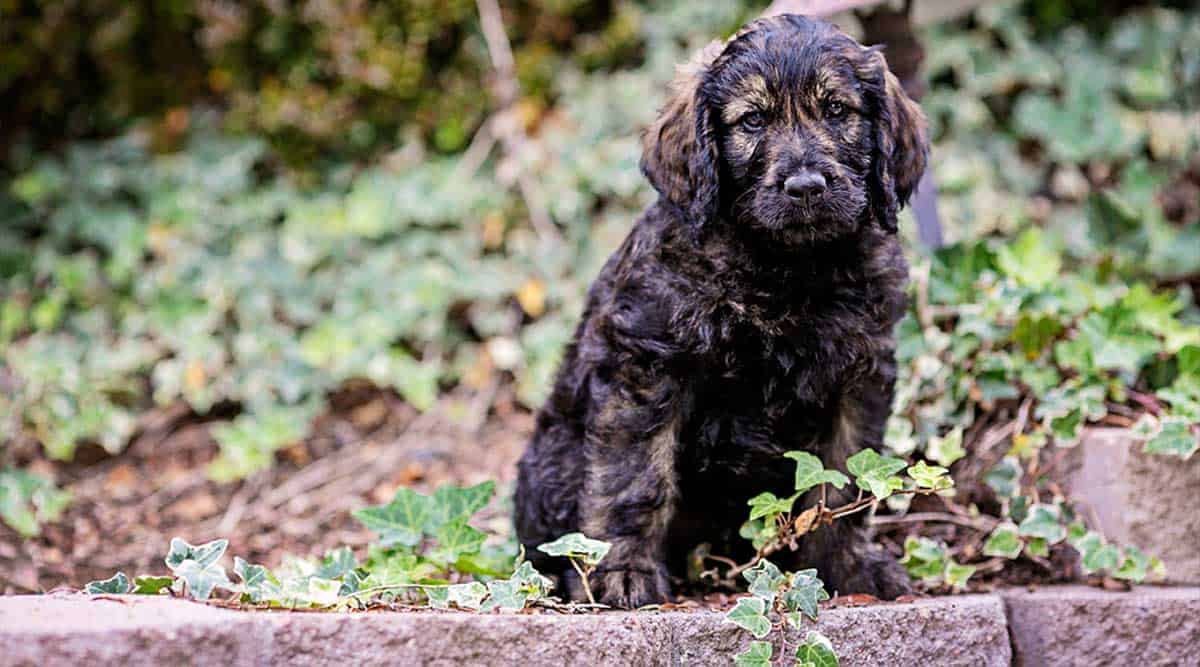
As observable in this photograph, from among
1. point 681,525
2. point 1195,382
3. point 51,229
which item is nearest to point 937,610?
point 681,525

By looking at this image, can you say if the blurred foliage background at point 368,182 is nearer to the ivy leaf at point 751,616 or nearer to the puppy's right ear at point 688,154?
the puppy's right ear at point 688,154

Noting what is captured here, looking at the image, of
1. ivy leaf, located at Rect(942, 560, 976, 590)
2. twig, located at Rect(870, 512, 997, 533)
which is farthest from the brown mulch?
ivy leaf, located at Rect(942, 560, 976, 590)

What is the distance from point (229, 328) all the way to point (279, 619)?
467cm

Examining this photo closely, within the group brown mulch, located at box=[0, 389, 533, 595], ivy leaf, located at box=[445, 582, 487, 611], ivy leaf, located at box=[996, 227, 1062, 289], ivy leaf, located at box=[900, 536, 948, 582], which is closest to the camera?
ivy leaf, located at box=[445, 582, 487, 611]

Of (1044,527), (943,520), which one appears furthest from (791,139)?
(943,520)

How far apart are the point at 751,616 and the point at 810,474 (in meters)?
0.37

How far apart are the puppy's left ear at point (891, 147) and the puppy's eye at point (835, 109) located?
11cm

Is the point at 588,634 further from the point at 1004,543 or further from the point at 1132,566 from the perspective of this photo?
the point at 1132,566

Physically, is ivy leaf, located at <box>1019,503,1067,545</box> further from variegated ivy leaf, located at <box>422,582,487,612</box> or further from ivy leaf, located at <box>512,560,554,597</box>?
variegated ivy leaf, located at <box>422,582,487,612</box>

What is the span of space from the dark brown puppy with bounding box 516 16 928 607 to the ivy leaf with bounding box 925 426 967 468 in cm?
85

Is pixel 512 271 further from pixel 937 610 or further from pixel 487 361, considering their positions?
pixel 937 610

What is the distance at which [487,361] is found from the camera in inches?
266

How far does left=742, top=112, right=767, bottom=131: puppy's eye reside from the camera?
10.3ft

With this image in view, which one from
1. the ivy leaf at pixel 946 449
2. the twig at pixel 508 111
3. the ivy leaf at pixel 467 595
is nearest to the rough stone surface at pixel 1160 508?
the ivy leaf at pixel 946 449
